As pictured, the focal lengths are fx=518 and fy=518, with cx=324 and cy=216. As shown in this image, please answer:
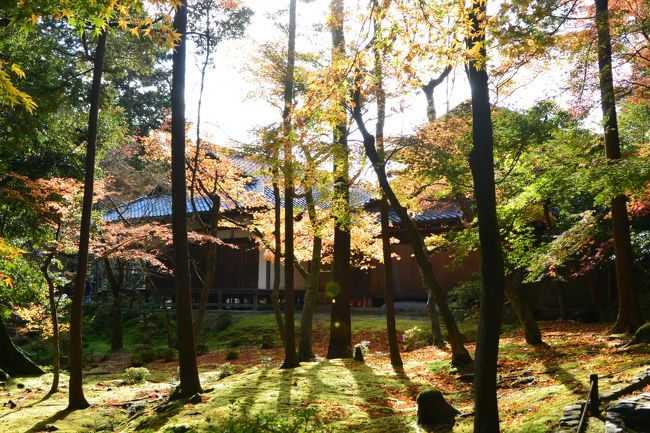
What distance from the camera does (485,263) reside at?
15.5ft

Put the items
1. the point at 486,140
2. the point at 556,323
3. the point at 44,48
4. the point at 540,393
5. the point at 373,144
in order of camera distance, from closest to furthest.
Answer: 1. the point at 486,140
2. the point at 540,393
3. the point at 373,144
4. the point at 44,48
5. the point at 556,323

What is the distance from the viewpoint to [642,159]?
320 inches

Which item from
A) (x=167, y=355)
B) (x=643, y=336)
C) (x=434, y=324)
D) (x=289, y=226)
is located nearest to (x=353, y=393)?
(x=289, y=226)

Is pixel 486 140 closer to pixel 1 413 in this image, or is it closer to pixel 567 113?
pixel 567 113

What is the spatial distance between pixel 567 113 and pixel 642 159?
4.42 m

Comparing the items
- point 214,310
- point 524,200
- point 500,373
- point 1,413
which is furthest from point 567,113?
point 214,310

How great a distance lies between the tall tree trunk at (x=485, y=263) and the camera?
4.59 meters

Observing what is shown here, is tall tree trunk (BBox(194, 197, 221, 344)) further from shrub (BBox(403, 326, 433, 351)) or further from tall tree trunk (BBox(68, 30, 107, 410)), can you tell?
shrub (BBox(403, 326, 433, 351))

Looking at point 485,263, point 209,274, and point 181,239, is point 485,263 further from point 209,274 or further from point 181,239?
point 209,274

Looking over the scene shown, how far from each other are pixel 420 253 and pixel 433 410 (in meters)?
4.64

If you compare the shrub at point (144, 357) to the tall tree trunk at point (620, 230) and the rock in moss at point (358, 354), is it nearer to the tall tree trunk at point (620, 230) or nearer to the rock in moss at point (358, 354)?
the rock in moss at point (358, 354)

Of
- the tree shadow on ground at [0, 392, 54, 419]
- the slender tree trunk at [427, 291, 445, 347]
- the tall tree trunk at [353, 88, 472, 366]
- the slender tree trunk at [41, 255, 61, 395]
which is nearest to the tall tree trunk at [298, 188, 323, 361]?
the tall tree trunk at [353, 88, 472, 366]

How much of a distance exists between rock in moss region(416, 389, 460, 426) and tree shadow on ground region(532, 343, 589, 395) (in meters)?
1.49

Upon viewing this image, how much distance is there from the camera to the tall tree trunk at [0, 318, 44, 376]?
1362 centimetres
